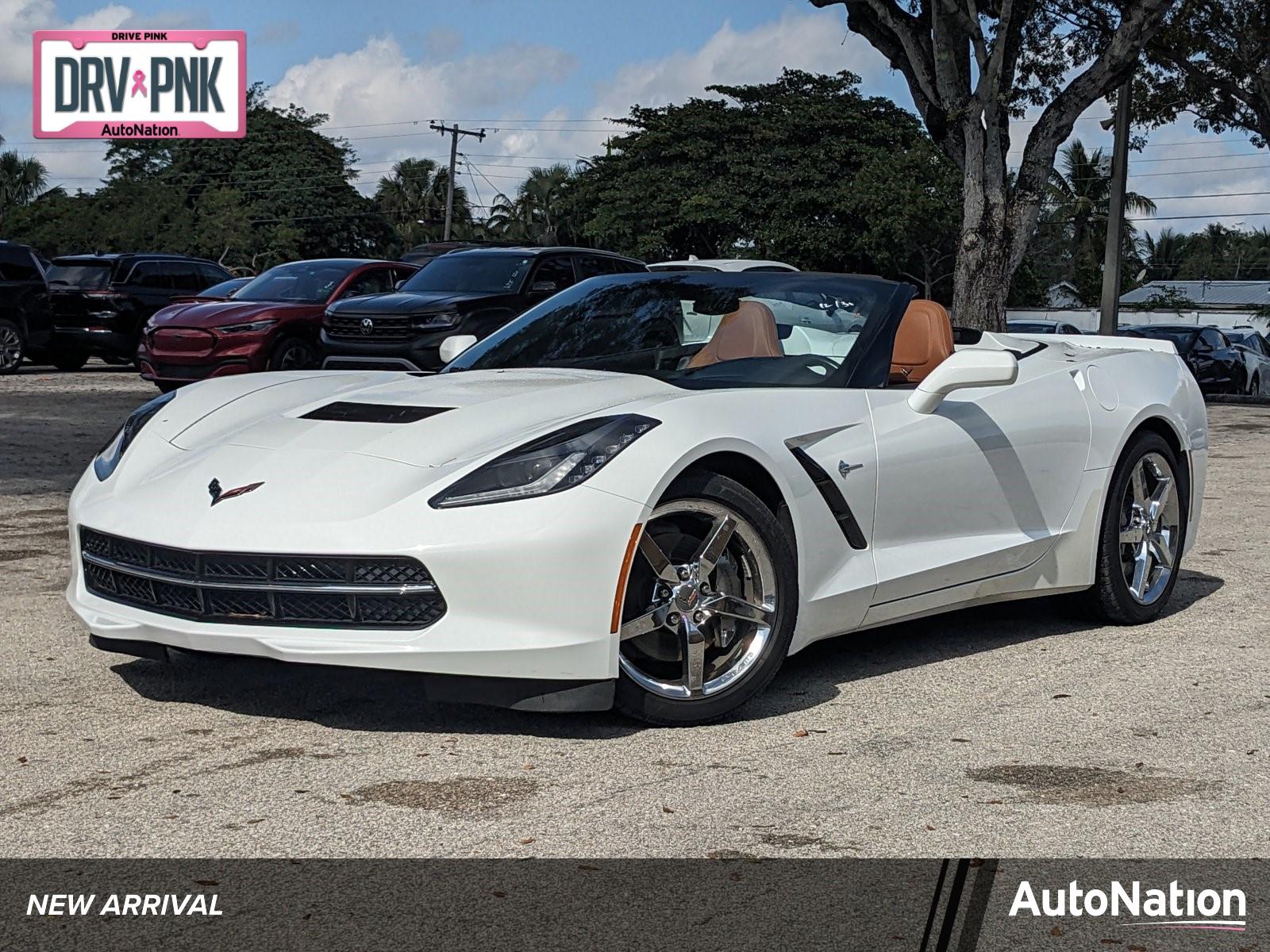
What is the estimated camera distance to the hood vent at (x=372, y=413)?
4.71 metres

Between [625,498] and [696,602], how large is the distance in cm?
42

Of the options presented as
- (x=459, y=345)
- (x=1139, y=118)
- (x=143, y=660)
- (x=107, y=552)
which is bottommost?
(x=143, y=660)

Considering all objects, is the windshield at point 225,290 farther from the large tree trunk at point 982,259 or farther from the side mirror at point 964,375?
the side mirror at point 964,375

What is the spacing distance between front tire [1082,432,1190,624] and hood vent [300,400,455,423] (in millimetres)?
2714

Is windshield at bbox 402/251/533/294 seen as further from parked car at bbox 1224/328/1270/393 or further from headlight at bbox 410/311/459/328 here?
parked car at bbox 1224/328/1270/393

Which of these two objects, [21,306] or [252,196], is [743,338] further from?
[252,196]

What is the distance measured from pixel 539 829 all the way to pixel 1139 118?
2941cm

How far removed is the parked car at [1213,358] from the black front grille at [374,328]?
16713 millimetres

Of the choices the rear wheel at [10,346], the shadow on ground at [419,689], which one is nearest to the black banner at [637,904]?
the shadow on ground at [419,689]

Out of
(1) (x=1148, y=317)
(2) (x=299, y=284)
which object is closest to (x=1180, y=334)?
(2) (x=299, y=284)

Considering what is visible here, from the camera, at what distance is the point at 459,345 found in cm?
614

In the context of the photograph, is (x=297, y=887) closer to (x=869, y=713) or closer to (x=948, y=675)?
(x=869, y=713)

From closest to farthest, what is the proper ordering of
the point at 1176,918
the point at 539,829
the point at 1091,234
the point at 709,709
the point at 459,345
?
the point at 1176,918 → the point at 539,829 → the point at 709,709 → the point at 459,345 → the point at 1091,234

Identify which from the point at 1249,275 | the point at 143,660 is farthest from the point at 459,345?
the point at 1249,275
